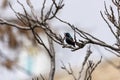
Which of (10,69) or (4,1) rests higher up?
(4,1)

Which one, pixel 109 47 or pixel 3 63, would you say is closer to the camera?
pixel 109 47

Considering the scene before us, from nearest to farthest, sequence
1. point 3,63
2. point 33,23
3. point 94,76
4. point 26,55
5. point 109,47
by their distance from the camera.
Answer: point 109,47 < point 33,23 < point 3,63 < point 26,55 < point 94,76

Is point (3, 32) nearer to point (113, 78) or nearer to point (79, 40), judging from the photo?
point (113, 78)

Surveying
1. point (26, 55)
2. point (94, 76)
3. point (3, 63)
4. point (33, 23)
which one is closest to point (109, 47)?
point (33, 23)

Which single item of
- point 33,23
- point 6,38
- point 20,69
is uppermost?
point 33,23

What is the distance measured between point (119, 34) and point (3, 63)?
30.7 ft

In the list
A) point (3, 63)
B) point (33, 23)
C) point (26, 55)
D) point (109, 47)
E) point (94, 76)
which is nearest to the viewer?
point (109, 47)

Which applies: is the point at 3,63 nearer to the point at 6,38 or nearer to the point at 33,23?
the point at 6,38

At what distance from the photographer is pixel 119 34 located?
3.83 meters

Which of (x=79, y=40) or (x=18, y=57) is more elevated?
(x=79, y=40)

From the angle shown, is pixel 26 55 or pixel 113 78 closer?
pixel 26 55

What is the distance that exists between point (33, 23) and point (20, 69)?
9.09 m

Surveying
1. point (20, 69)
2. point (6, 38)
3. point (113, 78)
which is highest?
point (6, 38)

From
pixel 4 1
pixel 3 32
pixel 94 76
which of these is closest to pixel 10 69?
pixel 3 32
